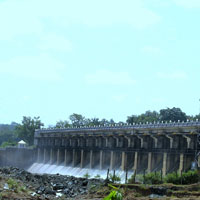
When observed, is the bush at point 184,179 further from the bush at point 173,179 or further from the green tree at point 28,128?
the green tree at point 28,128

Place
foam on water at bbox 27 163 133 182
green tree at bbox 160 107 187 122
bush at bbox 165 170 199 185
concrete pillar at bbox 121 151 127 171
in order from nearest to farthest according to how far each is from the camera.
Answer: bush at bbox 165 170 199 185, concrete pillar at bbox 121 151 127 171, foam on water at bbox 27 163 133 182, green tree at bbox 160 107 187 122

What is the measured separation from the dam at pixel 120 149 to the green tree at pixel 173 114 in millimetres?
37265

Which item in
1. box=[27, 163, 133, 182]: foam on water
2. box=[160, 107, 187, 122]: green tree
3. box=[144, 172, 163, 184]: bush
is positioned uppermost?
box=[160, 107, 187, 122]: green tree

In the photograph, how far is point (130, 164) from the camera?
287ft

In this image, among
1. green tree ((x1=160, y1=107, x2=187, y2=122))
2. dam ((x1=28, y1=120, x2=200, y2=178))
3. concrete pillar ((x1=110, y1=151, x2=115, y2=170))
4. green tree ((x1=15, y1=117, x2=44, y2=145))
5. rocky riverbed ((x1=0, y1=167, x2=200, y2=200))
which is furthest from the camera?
green tree ((x1=15, y1=117, x2=44, y2=145))

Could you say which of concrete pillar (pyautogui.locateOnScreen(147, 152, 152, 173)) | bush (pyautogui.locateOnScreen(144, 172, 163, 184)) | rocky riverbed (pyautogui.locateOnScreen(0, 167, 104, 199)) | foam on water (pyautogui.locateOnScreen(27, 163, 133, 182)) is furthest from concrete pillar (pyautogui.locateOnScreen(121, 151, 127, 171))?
bush (pyautogui.locateOnScreen(144, 172, 163, 184))

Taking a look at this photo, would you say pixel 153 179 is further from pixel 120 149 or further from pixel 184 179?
pixel 120 149

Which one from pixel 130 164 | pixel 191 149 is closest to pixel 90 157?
pixel 130 164

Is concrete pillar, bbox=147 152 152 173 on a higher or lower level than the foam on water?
higher

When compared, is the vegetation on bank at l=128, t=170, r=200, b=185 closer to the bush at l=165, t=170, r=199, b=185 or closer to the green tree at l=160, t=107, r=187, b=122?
the bush at l=165, t=170, r=199, b=185

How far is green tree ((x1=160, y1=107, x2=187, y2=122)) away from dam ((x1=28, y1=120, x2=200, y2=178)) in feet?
122

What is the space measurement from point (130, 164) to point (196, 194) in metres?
42.1

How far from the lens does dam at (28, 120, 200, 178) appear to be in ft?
247

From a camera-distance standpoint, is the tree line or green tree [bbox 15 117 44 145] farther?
green tree [bbox 15 117 44 145]
